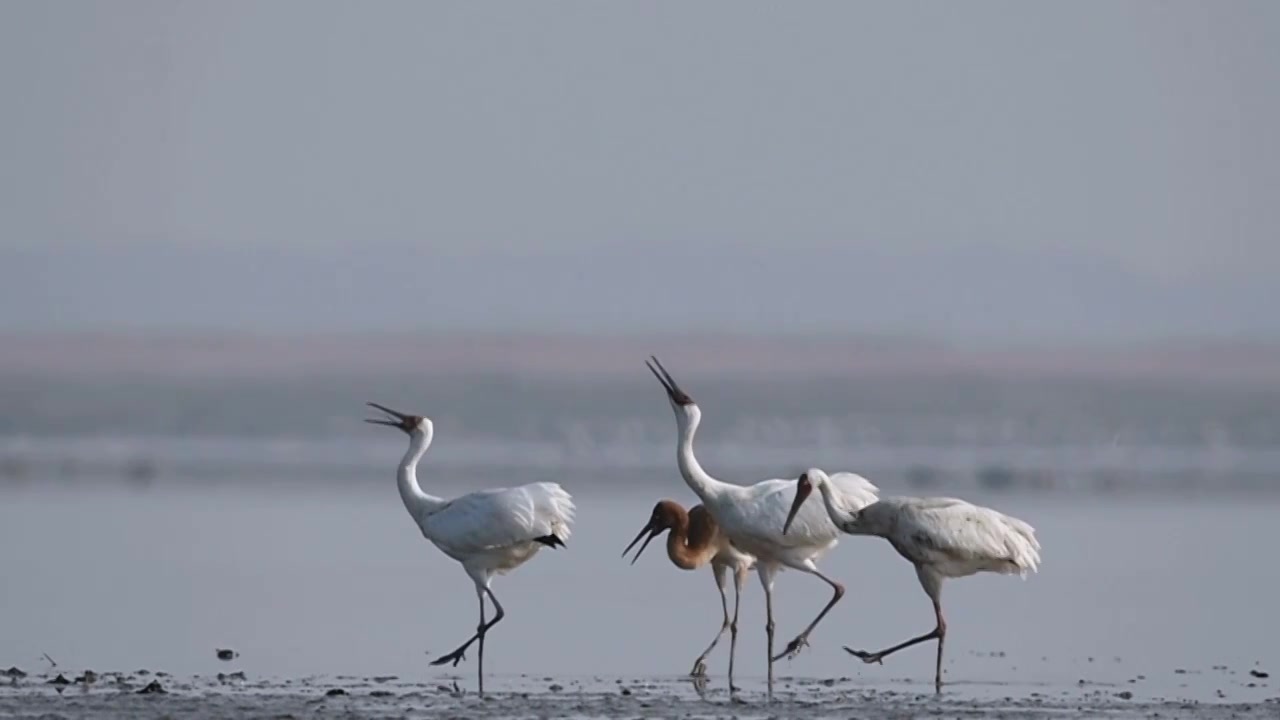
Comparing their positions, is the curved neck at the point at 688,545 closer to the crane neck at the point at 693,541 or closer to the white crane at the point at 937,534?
the crane neck at the point at 693,541

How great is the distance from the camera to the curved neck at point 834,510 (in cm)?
1647

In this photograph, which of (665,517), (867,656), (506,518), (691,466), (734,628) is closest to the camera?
(867,656)

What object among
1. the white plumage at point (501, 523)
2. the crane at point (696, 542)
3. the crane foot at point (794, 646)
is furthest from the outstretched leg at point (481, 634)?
the crane foot at point (794, 646)

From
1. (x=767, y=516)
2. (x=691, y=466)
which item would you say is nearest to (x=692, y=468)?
(x=691, y=466)

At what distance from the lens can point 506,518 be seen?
54.2 feet

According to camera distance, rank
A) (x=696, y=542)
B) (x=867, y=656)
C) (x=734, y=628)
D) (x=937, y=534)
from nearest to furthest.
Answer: (x=867, y=656) → (x=937, y=534) → (x=734, y=628) → (x=696, y=542)

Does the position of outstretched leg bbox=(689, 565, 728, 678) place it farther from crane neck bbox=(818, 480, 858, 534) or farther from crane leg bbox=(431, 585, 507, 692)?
crane leg bbox=(431, 585, 507, 692)

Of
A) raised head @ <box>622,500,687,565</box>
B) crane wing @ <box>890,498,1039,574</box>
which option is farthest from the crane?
crane wing @ <box>890,498,1039,574</box>

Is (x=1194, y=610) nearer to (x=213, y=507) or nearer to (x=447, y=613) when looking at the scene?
(x=447, y=613)

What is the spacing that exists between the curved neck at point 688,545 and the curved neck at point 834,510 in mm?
1455

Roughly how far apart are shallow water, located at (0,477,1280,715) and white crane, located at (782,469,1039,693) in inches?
22.2

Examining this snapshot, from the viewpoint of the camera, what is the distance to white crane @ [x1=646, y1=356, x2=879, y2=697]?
16.7 m

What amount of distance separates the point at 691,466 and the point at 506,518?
1.45 metres

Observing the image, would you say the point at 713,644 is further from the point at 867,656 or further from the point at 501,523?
the point at 501,523
